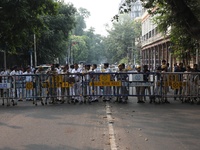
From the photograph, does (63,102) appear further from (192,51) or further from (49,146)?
(192,51)

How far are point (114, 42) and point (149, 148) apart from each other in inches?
2912

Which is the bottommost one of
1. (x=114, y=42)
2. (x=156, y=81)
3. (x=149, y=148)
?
(x=149, y=148)

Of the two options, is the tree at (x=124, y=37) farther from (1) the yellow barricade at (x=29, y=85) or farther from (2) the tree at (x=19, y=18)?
(1) the yellow barricade at (x=29, y=85)

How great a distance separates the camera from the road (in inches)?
275

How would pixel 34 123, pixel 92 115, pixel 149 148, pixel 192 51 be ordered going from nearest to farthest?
pixel 149 148
pixel 34 123
pixel 92 115
pixel 192 51

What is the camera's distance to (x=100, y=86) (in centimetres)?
1373

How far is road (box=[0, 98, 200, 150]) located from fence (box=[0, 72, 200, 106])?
0.77 metres

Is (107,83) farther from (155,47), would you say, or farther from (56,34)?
(155,47)

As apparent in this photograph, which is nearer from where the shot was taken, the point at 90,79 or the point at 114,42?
the point at 90,79

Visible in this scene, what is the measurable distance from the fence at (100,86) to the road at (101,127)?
0.77 m

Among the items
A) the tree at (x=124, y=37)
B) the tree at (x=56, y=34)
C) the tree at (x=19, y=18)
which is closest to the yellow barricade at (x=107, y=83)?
the tree at (x=19, y=18)

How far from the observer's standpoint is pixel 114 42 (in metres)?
79.9

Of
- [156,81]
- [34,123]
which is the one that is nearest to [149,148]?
[34,123]

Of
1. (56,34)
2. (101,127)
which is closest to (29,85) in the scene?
(101,127)
